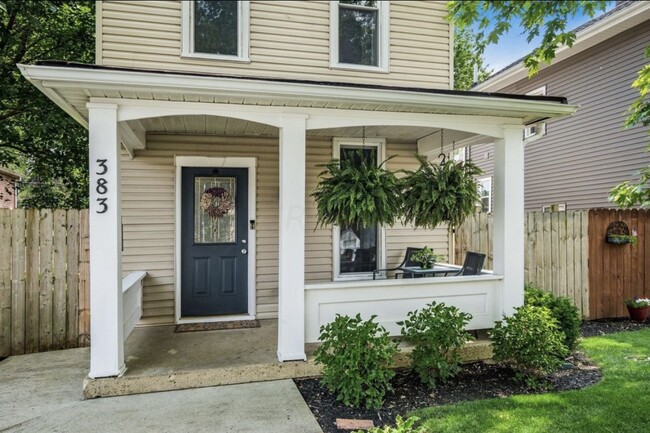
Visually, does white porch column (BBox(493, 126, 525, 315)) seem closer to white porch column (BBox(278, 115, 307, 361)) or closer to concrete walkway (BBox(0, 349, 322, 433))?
white porch column (BBox(278, 115, 307, 361))

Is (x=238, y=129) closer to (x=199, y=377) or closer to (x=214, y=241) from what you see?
(x=214, y=241)

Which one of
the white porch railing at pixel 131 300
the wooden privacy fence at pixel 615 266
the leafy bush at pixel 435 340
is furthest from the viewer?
the wooden privacy fence at pixel 615 266

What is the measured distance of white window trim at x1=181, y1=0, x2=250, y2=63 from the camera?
5.43 m

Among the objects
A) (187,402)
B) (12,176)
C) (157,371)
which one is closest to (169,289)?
(157,371)

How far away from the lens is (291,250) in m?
4.07

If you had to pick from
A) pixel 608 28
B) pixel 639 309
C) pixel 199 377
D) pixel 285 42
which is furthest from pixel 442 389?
pixel 608 28

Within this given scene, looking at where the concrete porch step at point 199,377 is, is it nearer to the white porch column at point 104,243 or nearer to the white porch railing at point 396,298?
the white porch column at point 104,243

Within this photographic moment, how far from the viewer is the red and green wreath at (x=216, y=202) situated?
5539 mm

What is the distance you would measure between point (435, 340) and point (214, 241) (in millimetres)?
3196

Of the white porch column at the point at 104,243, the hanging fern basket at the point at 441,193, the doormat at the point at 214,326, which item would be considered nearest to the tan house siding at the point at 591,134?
the hanging fern basket at the point at 441,193

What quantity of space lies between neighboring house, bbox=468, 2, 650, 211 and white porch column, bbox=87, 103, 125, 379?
652 cm

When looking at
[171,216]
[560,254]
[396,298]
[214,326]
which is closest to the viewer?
[396,298]

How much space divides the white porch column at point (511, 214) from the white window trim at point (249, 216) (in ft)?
10.4

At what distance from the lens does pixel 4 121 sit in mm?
7344
